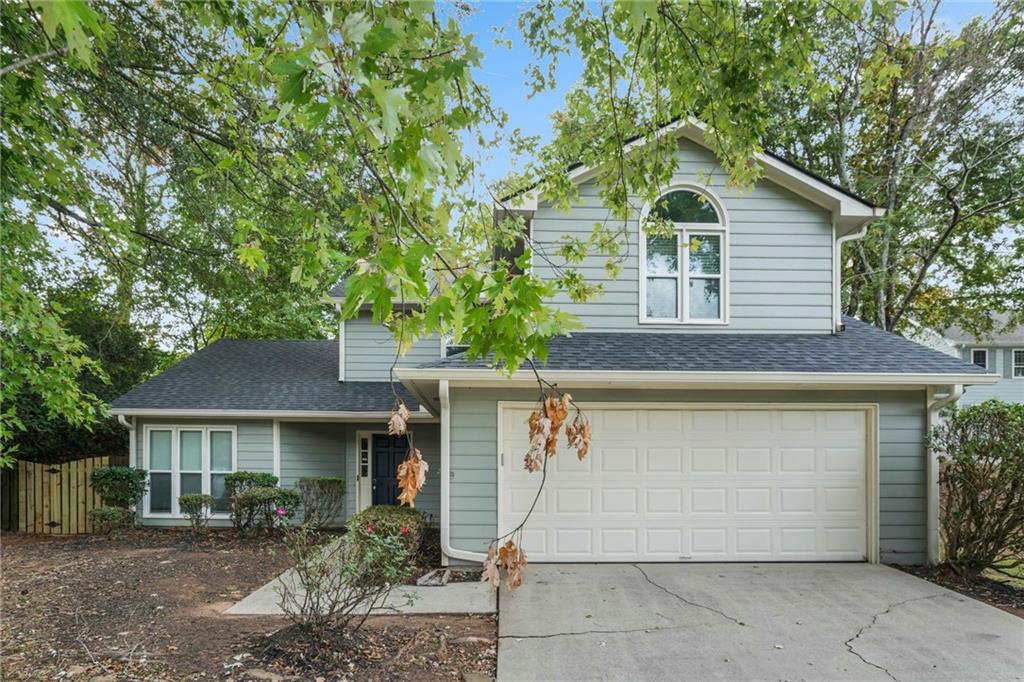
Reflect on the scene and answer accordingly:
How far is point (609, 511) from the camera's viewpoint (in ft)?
21.0

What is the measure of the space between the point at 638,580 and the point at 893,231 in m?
10.7

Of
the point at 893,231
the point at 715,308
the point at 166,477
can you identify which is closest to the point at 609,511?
the point at 715,308

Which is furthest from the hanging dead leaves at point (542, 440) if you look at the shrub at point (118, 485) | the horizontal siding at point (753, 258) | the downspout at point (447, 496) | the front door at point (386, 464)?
the shrub at point (118, 485)

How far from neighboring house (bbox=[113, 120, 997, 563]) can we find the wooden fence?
24.7ft

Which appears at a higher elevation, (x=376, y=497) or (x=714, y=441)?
(x=714, y=441)

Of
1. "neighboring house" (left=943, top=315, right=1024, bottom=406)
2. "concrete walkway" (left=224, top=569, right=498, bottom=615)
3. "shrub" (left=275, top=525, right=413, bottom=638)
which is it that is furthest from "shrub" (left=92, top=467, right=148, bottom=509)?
"neighboring house" (left=943, top=315, right=1024, bottom=406)

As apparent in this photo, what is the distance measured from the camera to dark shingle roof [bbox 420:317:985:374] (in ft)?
20.2

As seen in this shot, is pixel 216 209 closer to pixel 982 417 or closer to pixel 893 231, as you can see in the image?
pixel 982 417

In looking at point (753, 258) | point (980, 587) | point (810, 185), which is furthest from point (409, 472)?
point (810, 185)

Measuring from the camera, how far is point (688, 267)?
23.7 ft

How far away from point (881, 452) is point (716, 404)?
6.75ft

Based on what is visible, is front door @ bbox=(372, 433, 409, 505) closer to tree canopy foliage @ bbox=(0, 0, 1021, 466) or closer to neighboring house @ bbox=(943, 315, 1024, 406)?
tree canopy foliage @ bbox=(0, 0, 1021, 466)

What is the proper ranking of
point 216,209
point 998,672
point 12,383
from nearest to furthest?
point 998,672
point 12,383
point 216,209

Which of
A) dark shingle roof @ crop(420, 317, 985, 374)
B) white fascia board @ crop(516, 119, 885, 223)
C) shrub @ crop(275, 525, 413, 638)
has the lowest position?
shrub @ crop(275, 525, 413, 638)
